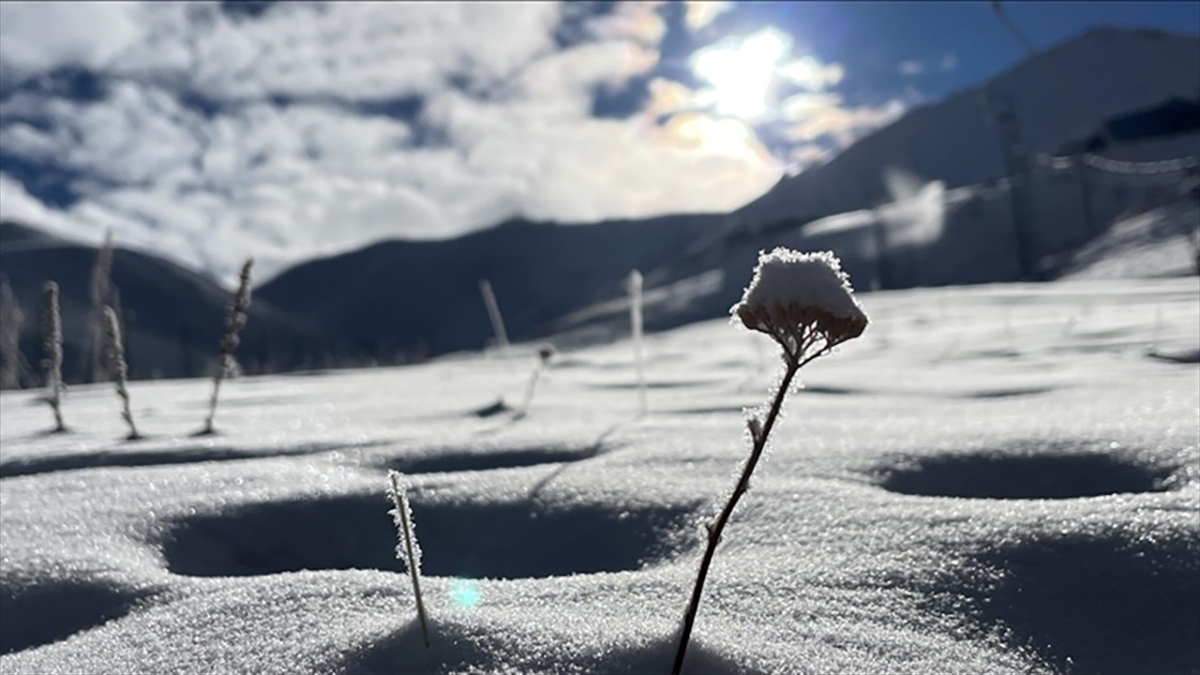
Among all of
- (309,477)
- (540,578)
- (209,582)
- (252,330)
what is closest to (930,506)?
(540,578)

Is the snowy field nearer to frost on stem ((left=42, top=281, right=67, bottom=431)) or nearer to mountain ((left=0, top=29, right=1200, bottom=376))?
frost on stem ((left=42, top=281, right=67, bottom=431))

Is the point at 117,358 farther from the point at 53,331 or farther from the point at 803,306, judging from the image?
the point at 803,306

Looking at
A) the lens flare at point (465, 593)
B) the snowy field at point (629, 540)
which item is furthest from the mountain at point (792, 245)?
the lens flare at point (465, 593)

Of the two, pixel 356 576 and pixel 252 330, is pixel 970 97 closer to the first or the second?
pixel 252 330

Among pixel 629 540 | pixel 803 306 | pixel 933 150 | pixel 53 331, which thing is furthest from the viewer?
pixel 933 150

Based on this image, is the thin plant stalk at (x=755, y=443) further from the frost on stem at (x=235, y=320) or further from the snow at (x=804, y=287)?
the frost on stem at (x=235, y=320)

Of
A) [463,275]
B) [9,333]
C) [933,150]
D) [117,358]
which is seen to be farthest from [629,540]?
[463,275]

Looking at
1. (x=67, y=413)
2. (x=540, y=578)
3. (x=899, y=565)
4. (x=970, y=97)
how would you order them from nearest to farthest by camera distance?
(x=899, y=565), (x=540, y=578), (x=67, y=413), (x=970, y=97)
